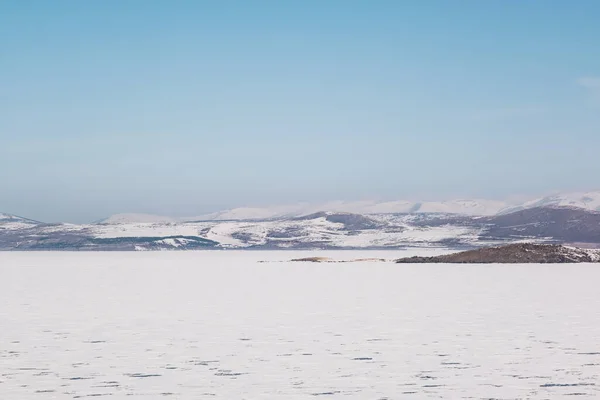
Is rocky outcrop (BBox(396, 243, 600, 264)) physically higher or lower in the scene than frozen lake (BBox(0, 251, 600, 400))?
higher

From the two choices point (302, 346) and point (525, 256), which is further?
point (525, 256)

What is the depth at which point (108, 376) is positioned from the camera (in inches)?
508

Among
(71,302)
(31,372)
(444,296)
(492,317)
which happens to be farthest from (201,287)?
A: (31,372)

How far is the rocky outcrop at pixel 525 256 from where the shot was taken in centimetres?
6819

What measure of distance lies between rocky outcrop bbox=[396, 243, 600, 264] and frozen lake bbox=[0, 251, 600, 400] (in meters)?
40.4

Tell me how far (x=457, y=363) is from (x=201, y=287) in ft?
75.4

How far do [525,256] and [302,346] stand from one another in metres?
56.7

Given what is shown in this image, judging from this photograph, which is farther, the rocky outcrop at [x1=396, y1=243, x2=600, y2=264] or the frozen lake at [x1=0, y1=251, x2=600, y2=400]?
the rocky outcrop at [x1=396, y1=243, x2=600, y2=264]

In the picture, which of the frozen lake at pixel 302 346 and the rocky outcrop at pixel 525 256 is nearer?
the frozen lake at pixel 302 346

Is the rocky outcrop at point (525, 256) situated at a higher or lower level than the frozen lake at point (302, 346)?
higher

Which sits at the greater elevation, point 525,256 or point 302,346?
point 525,256

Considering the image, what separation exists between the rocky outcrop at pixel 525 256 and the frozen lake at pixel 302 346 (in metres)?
40.4

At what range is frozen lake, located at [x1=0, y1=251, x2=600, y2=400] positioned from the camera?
1197cm

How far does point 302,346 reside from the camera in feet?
53.2
